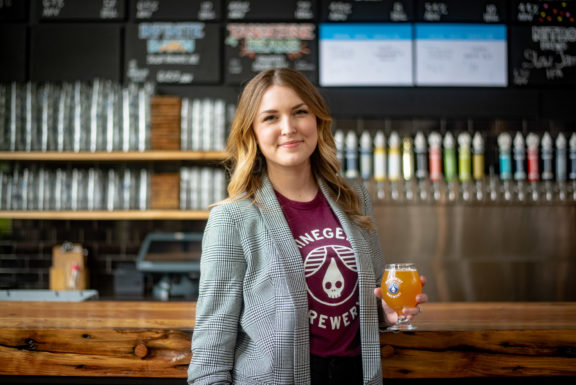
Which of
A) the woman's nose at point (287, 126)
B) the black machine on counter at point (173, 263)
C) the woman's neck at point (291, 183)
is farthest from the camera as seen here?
the black machine on counter at point (173, 263)

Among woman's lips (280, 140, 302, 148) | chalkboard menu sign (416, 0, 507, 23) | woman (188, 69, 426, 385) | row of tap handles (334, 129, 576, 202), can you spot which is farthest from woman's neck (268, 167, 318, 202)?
chalkboard menu sign (416, 0, 507, 23)

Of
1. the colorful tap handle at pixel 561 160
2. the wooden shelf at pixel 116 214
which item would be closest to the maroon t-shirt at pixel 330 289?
the wooden shelf at pixel 116 214

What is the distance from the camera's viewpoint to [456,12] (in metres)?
4.10

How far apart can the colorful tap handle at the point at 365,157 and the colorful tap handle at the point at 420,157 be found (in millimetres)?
326

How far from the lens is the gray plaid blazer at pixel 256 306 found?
Answer: 50.2 inches

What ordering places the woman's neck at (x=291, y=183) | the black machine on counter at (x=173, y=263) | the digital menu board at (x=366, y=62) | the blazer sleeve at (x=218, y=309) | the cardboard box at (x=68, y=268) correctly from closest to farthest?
the blazer sleeve at (x=218, y=309) < the woman's neck at (x=291, y=183) < the black machine on counter at (x=173, y=263) < the cardboard box at (x=68, y=268) < the digital menu board at (x=366, y=62)

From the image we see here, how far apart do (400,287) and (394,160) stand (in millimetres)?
2447

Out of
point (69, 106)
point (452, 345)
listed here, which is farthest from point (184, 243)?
point (452, 345)

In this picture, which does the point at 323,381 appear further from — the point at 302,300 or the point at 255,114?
the point at 255,114

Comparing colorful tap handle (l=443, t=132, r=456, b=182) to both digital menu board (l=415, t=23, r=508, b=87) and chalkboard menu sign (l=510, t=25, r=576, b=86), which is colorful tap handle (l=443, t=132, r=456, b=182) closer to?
digital menu board (l=415, t=23, r=508, b=87)

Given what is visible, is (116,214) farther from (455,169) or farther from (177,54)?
(455,169)

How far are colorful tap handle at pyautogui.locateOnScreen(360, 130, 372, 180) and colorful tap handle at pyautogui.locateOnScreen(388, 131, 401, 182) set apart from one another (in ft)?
0.47

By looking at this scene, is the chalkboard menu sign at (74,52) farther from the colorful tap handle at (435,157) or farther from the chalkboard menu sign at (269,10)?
the colorful tap handle at (435,157)

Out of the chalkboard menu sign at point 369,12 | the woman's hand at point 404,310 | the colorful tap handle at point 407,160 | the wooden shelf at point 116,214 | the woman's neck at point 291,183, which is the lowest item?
the woman's hand at point 404,310
